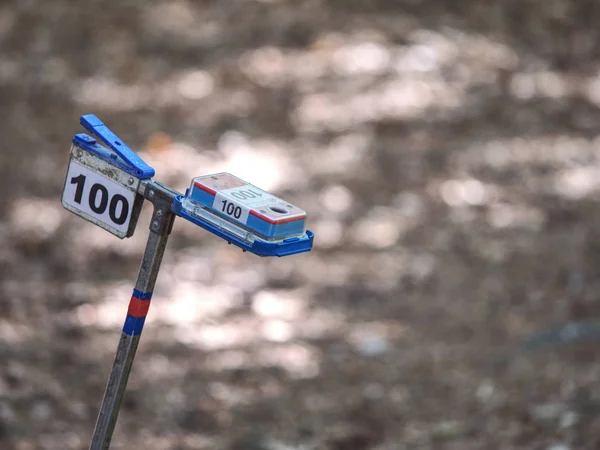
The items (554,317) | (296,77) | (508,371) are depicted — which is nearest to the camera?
(508,371)

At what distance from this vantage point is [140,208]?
2266 mm

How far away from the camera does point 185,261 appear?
6.05m

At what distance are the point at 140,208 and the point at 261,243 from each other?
442 mm

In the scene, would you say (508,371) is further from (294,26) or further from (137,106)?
(294,26)

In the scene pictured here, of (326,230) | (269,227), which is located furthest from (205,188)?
(326,230)

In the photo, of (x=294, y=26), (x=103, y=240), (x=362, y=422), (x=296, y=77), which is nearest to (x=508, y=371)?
(x=362, y=422)

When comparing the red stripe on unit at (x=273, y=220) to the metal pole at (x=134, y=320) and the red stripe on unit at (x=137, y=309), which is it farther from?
the red stripe on unit at (x=137, y=309)

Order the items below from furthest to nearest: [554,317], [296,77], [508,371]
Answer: [296,77], [554,317], [508,371]

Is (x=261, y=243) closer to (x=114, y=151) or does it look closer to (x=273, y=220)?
(x=273, y=220)

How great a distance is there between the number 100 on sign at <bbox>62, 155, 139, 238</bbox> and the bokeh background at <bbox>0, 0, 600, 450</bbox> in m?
2.24

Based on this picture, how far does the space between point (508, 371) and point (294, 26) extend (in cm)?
457

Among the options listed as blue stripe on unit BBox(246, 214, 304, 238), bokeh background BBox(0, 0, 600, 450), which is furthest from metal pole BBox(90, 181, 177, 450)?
bokeh background BBox(0, 0, 600, 450)

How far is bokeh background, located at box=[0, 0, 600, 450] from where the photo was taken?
15.2 ft

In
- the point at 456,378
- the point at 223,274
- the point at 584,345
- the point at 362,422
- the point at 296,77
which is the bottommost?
the point at 362,422
